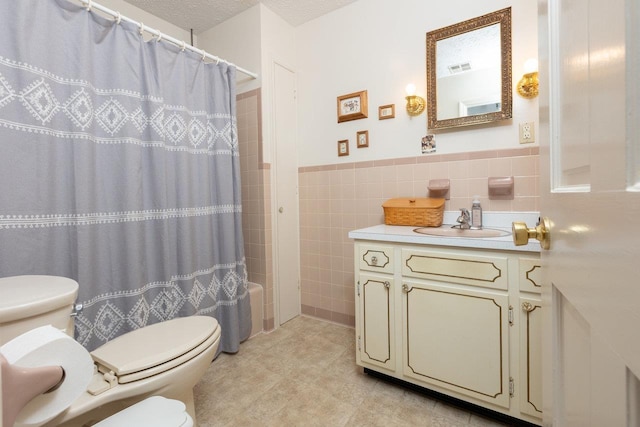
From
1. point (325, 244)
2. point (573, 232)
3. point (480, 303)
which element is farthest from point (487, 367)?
point (325, 244)

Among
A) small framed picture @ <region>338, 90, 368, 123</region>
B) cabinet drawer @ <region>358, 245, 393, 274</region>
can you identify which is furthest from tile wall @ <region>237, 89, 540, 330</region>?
cabinet drawer @ <region>358, 245, 393, 274</region>

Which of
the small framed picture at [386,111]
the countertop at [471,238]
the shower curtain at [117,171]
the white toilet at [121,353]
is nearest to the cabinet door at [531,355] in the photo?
the countertop at [471,238]

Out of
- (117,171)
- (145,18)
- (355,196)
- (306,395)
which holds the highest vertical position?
(145,18)

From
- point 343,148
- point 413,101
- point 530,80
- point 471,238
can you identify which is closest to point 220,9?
point 343,148

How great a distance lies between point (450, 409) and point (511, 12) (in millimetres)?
2092

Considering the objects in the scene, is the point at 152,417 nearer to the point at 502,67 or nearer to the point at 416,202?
the point at 416,202

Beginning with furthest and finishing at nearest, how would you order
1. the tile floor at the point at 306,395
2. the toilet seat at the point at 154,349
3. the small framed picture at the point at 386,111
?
the small framed picture at the point at 386,111 → the tile floor at the point at 306,395 → the toilet seat at the point at 154,349

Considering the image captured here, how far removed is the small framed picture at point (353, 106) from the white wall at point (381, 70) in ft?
0.13

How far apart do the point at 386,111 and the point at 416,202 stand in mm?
698

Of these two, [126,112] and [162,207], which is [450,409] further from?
[126,112]

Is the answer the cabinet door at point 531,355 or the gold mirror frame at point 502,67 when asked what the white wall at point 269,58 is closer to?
the gold mirror frame at point 502,67

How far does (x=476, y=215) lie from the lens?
167 centimetres

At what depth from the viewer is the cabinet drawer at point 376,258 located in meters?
1.50

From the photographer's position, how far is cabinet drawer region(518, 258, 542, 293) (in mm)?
1156
